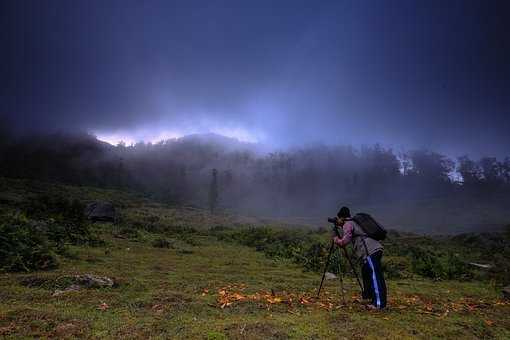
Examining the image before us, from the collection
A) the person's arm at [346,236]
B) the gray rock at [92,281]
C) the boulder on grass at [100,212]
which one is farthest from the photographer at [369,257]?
the boulder on grass at [100,212]

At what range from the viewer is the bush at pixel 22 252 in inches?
→ 482

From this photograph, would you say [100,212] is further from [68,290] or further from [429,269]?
[429,269]

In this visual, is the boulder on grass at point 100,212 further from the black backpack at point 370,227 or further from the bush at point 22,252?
the black backpack at point 370,227

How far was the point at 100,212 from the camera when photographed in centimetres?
3675

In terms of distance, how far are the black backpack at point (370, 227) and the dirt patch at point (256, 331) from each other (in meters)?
4.24

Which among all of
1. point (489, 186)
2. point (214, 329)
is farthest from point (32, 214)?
point (489, 186)

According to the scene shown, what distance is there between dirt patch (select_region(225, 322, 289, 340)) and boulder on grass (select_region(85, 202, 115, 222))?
33101 millimetres

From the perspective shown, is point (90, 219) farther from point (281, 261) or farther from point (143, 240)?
point (281, 261)

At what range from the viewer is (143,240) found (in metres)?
26.0

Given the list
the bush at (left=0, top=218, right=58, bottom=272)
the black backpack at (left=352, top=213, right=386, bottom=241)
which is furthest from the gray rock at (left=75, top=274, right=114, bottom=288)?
the black backpack at (left=352, top=213, right=386, bottom=241)

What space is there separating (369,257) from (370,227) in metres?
0.89

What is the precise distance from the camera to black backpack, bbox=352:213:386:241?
9703 millimetres

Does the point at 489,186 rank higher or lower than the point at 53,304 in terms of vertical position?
higher

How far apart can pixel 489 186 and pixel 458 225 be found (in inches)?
3807
